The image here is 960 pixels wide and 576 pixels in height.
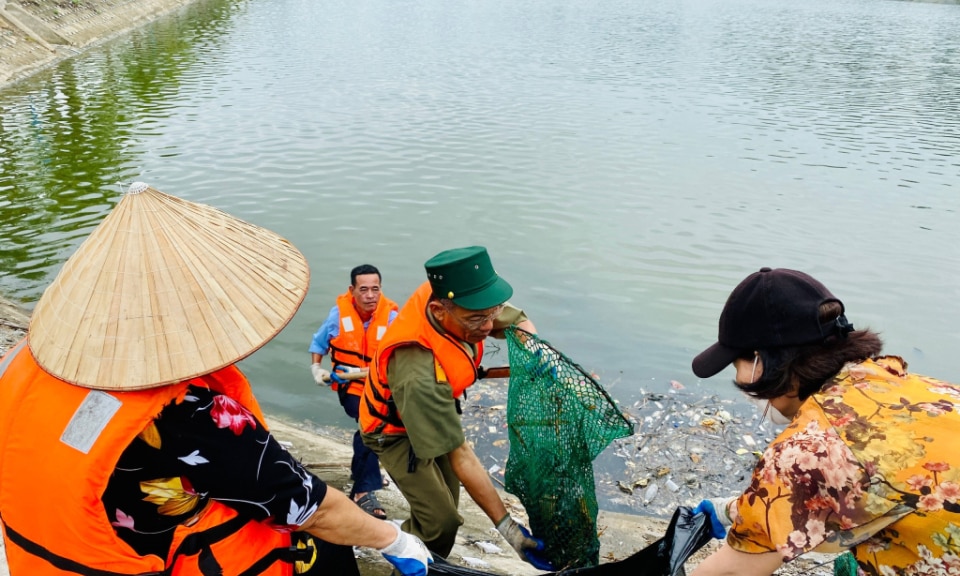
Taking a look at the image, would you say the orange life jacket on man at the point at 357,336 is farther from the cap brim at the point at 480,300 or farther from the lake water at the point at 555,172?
the cap brim at the point at 480,300

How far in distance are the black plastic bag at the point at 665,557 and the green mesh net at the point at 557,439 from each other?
Answer: 40 cm

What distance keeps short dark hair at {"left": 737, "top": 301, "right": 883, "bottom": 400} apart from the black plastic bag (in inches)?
36.7

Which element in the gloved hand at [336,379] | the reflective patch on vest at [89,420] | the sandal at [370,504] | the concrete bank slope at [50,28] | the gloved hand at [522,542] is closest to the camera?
the reflective patch on vest at [89,420]

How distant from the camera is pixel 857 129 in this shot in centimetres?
1833

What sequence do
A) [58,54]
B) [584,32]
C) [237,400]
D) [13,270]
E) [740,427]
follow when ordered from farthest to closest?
[584,32]
[58,54]
[13,270]
[740,427]
[237,400]

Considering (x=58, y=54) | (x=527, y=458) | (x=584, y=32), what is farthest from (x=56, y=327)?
(x=584, y=32)

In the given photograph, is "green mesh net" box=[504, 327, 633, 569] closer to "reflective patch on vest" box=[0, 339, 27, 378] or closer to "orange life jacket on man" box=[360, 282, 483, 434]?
"orange life jacket on man" box=[360, 282, 483, 434]

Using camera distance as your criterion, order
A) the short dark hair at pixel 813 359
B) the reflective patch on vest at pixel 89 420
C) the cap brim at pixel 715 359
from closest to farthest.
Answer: the reflective patch on vest at pixel 89 420
the short dark hair at pixel 813 359
the cap brim at pixel 715 359

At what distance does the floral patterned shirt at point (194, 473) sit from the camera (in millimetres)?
1911

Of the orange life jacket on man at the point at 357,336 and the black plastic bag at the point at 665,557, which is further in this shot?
the orange life jacket on man at the point at 357,336

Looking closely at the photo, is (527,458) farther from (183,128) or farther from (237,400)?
(183,128)

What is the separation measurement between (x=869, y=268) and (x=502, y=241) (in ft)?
18.6

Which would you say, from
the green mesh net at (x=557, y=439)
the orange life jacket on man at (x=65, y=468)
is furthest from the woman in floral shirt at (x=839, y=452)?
the orange life jacket on man at (x=65, y=468)

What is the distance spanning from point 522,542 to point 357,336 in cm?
254
